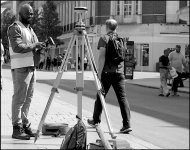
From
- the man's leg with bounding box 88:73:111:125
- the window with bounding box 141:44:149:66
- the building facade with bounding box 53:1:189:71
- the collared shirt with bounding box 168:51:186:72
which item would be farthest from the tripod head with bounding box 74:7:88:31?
the collared shirt with bounding box 168:51:186:72

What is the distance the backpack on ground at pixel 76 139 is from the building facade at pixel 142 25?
33.9 inches

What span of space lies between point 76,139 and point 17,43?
74 centimetres

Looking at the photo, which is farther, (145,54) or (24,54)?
(145,54)

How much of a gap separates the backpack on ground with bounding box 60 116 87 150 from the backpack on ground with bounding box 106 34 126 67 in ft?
2.18

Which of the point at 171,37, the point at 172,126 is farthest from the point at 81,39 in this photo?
the point at 172,126

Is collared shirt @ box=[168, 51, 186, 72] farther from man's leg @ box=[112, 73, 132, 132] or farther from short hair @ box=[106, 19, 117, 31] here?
short hair @ box=[106, 19, 117, 31]

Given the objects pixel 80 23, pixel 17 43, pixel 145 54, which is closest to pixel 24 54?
pixel 17 43

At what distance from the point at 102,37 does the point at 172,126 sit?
10.5 metres

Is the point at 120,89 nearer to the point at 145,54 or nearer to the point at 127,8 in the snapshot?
the point at 145,54

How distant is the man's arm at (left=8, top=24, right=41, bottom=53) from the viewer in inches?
93.1

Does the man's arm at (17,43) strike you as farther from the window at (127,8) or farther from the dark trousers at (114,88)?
the window at (127,8)

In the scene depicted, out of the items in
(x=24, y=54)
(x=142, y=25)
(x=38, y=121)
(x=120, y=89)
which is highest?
(x=142, y=25)

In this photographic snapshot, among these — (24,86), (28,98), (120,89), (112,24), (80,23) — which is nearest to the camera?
(80,23)

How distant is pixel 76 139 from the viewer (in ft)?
6.55
